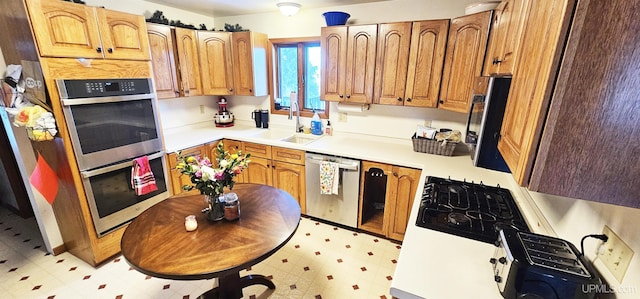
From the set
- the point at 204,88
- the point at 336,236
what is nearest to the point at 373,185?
the point at 336,236

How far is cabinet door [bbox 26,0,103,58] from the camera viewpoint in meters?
1.64

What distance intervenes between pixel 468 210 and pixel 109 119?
2569 millimetres

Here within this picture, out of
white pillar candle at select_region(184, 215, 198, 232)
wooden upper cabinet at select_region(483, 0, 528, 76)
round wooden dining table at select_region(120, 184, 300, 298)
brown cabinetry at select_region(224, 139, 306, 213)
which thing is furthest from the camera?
Answer: brown cabinetry at select_region(224, 139, 306, 213)

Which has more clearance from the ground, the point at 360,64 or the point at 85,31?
the point at 85,31

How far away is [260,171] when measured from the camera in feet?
9.91

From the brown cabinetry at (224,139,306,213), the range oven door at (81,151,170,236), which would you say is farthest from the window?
the range oven door at (81,151,170,236)

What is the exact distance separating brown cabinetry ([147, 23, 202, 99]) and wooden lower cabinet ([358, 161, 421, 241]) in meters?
2.14

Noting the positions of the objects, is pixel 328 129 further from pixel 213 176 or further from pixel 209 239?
pixel 209 239

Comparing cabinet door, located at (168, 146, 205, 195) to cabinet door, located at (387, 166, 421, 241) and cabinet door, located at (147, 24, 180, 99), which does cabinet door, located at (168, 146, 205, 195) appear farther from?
cabinet door, located at (387, 166, 421, 241)

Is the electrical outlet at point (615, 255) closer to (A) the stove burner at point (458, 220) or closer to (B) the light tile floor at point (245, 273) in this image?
(A) the stove burner at point (458, 220)

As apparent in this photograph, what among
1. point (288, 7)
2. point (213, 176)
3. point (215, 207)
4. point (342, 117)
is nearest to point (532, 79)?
point (213, 176)

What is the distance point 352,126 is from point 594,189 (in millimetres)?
2459

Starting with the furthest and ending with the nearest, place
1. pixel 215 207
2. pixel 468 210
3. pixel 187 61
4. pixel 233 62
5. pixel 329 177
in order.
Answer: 1. pixel 233 62
2. pixel 187 61
3. pixel 329 177
4. pixel 215 207
5. pixel 468 210

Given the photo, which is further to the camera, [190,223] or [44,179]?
[44,179]
